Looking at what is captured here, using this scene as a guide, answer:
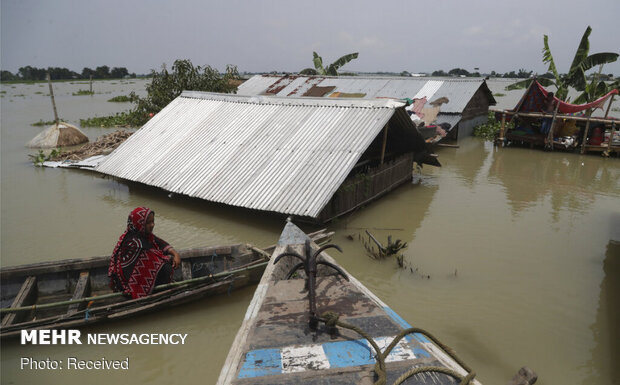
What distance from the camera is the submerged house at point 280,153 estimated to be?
28.0 feet

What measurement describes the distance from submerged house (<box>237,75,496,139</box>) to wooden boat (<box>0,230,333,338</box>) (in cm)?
1448

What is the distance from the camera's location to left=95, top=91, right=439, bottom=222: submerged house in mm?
8520

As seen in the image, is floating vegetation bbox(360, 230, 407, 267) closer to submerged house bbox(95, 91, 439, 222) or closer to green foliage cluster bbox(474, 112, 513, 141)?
submerged house bbox(95, 91, 439, 222)

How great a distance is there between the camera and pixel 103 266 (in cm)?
623

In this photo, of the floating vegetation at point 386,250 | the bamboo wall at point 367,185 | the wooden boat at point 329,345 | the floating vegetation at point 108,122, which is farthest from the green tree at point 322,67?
the wooden boat at point 329,345

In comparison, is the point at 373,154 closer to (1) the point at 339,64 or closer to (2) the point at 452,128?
(2) the point at 452,128

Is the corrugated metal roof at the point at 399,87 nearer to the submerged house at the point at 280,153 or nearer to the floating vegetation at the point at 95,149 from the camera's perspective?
the submerged house at the point at 280,153

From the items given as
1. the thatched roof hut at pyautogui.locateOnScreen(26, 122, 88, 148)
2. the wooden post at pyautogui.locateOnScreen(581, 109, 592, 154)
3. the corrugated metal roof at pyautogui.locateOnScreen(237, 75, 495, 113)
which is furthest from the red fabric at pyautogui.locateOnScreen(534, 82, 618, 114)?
the thatched roof hut at pyautogui.locateOnScreen(26, 122, 88, 148)

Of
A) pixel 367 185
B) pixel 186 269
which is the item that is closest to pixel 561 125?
pixel 367 185

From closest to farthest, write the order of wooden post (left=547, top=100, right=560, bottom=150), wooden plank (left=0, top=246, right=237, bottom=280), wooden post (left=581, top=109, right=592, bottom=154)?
wooden plank (left=0, top=246, right=237, bottom=280) → wooden post (left=581, top=109, right=592, bottom=154) → wooden post (left=547, top=100, right=560, bottom=150)

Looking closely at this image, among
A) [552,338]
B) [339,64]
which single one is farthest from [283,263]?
[339,64]

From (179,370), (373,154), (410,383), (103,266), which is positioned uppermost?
(373,154)

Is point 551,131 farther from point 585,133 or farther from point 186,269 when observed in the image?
point 186,269

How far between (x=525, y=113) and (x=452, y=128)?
3.52m
